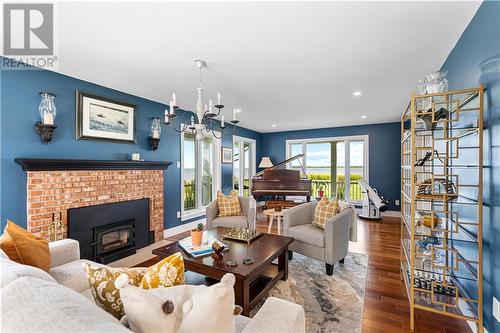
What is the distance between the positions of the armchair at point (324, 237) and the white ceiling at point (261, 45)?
1802 mm

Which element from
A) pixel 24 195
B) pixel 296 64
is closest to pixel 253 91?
pixel 296 64

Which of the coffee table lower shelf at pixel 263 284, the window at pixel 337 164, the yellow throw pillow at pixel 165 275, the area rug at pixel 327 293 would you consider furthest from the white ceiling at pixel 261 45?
the window at pixel 337 164

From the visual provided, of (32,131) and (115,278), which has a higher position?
(32,131)

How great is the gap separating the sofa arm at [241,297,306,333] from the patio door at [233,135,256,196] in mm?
5483

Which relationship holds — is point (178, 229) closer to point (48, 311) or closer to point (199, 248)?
point (199, 248)

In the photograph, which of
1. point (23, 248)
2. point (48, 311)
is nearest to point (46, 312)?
point (48, 311)

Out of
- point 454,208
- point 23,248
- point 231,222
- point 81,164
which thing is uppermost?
point 81,164

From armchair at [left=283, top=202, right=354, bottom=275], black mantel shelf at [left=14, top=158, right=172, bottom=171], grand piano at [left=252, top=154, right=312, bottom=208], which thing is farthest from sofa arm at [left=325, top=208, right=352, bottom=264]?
black mantel shelf at [left=14, top=158, right=172, bottom=171]

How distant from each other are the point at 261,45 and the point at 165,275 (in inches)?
81.2

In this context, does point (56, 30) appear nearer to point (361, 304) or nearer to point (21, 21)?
point (21, 21)

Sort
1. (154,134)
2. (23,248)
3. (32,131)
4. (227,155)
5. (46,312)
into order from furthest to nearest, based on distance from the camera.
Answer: (227,155)
(154,134)
(32,131)
(23,248)
(46,312)

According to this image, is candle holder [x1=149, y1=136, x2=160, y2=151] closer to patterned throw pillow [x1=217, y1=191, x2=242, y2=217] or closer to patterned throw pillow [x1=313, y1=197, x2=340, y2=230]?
patterned throw pillow [x1=217, y1=191, x2=242, y2=217]

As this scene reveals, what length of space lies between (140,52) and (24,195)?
2.02 metres

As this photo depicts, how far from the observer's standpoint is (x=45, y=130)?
8.73 ft
